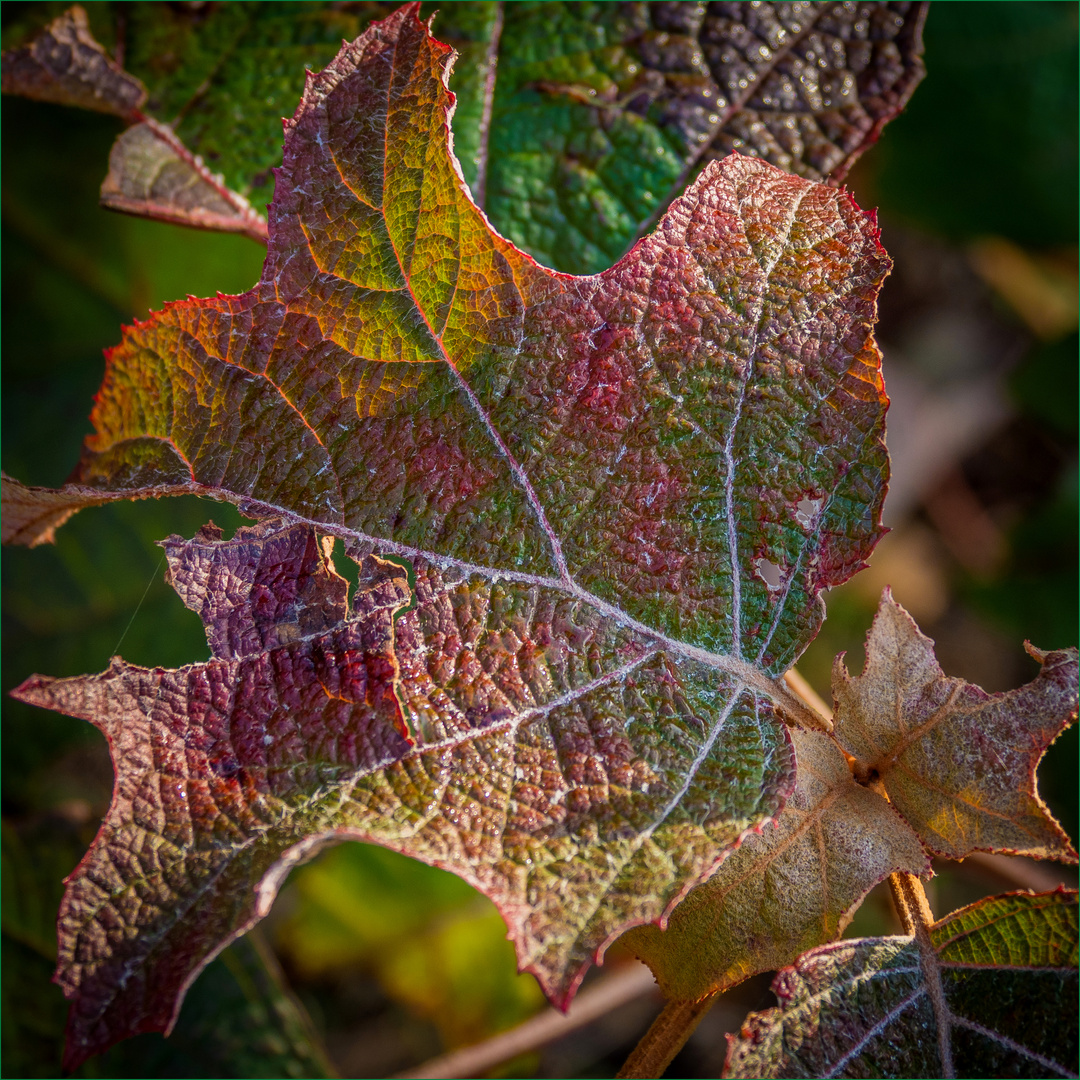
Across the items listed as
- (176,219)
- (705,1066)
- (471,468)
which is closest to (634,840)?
(471,468)

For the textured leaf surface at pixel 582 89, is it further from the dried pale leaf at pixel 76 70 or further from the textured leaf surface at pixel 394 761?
the textured leaf surface at pixel 394 761

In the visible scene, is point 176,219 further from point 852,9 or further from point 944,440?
point 944,440

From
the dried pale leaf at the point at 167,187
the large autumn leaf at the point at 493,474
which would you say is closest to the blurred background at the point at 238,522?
the large autumn leaf at the point at 493,474

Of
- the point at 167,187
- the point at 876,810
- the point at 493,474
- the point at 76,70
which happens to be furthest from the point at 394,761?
the point at 76,70

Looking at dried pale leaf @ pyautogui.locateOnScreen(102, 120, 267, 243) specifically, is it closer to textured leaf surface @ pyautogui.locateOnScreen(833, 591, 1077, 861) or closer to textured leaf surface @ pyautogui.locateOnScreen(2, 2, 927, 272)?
textured leaf surface @ pyautogui.locateOnScreen(2, 2, 927, 272)

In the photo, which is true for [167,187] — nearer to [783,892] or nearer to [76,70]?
[76,70]
